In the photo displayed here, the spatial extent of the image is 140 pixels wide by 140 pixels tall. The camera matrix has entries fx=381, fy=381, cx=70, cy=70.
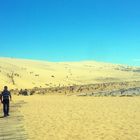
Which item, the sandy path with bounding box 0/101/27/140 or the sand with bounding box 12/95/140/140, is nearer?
the sandy path with bounding box 0/101/27/140

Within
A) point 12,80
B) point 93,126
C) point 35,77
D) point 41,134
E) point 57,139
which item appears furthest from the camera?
point 35,77

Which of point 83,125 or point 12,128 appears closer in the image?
point 12,128

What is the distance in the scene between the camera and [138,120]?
63.8 feet

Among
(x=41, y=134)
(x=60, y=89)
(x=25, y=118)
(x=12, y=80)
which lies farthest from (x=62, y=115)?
(x=12, y=80)

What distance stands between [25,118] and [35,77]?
57.6m

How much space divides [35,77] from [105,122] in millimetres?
60233

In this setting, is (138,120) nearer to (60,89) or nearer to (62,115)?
(62,115)

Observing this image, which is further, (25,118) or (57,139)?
(25,118)

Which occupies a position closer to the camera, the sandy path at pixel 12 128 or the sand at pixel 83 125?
the sandy path at pixel 12 128

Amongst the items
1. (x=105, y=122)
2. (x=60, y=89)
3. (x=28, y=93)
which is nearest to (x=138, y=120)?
(x=105, y=122)

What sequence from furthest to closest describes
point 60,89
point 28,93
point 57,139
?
1. point 60,89
2. point 28,93
3. point 57,139

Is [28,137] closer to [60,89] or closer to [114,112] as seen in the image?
[114,112]

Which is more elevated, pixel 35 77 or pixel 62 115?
pixel 35 77

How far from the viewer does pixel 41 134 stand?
16.1m
